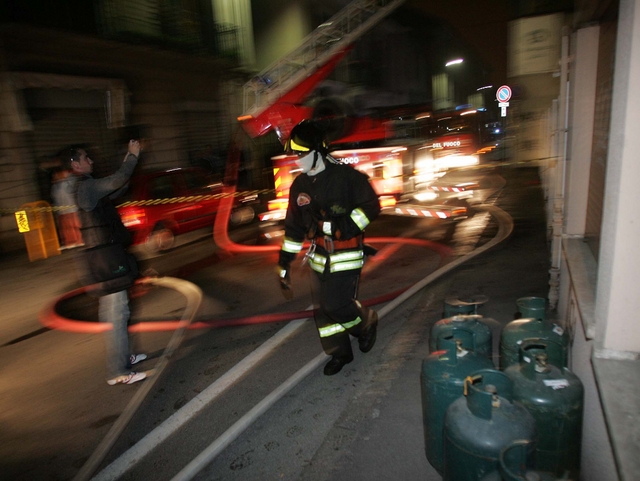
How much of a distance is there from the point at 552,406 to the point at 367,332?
76.4 inches

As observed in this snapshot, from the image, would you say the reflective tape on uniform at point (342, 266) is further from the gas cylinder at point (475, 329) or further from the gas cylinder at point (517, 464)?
the gas cylinder at point (517, 464)

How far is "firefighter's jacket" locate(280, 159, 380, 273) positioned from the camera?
3.51 metres

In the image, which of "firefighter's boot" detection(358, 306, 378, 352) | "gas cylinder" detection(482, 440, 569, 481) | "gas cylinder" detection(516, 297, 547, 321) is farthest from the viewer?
"firefighter's boot" detection(358, 306, 378, 352)

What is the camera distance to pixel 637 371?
2105 millimetres

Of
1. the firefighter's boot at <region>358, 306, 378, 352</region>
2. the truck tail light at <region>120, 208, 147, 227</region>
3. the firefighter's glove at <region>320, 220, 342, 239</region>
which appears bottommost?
the firefighter's boot at <region>358, 306, 378, 352</region>

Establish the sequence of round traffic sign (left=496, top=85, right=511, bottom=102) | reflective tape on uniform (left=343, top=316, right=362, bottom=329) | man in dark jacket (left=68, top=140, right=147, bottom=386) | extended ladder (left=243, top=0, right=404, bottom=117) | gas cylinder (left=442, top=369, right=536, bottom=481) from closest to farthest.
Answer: gas cylinder (left=442, top=369, right=536, bottom=481), man in dark jacket (left=68, top=140, right=147, bottom=386), reflective tape on uniform (left=343, top=316, right=362, bottom=329), extended ladder (left=243, top=0, right=404, bottom=117), round traffic sign (left=496, top=85, right=511, bottom=102)

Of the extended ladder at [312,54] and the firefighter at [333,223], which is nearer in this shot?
the firefighter at [333,223]

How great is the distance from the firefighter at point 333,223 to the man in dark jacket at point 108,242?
4.27 ft

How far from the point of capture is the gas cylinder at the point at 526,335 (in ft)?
8.61

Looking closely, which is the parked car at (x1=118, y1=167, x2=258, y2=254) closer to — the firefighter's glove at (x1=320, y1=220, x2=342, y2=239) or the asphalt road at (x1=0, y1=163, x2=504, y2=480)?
the asphalt road at (x1=0, y1=163, x2=504, y2=480)

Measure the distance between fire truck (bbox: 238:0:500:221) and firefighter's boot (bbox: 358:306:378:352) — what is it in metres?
4.18

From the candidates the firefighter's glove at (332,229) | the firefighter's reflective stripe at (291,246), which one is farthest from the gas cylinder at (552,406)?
the firefighter's reflective stripe at (291,246)

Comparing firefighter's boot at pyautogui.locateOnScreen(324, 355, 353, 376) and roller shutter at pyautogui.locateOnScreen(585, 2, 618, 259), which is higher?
roller shutter at pyautogui.locateOnScreen(585, 2, 618, 259)

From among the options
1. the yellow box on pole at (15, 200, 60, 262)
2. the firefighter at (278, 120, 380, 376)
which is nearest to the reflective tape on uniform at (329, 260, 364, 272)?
the firefighter at (278, 120, 380, 376)
